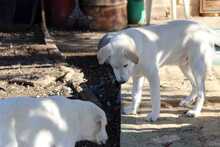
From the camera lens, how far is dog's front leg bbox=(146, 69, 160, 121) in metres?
6.29

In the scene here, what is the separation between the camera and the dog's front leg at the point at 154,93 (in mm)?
6289

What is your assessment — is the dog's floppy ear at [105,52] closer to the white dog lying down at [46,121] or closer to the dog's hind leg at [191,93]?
the dog's hind leg at [191,93]

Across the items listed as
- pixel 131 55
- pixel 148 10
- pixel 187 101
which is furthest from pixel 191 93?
pixel 148 10

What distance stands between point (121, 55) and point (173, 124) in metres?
0.75

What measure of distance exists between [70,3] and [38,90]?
3.94 meters

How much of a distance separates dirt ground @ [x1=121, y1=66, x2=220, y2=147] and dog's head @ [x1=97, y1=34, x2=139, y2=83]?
458 mm

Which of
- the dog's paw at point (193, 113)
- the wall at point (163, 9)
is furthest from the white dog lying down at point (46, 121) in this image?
the wall at point (163, 9)

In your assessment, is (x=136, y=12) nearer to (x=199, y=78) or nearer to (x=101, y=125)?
(x=199, y=78)

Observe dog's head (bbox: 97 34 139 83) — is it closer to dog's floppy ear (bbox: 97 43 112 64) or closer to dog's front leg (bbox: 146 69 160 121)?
dog's floppy ear (bbox: 97 43 112 64)

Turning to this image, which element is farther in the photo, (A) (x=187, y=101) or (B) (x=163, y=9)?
(B) (x=163, y=9)

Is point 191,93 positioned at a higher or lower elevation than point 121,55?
lower

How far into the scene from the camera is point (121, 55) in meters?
6.08

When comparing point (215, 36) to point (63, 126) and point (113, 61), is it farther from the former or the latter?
point (63, 126)

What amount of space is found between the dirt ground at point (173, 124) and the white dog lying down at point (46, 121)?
1121mm
